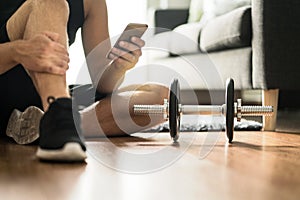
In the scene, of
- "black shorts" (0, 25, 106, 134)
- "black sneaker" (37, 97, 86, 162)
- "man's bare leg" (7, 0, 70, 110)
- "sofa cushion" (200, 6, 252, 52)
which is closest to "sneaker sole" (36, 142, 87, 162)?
"black sneaker" (37, 97, 86, 162)

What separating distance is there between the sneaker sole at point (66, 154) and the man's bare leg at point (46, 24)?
0.10 meters

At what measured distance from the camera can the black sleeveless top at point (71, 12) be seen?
1.39 m

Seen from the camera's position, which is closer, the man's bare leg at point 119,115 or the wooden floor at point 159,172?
the wooden floor at point 159,172

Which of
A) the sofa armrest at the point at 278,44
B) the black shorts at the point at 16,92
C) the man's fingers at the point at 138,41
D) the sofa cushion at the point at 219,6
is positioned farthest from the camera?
the sofa cushion at the point at 219,6

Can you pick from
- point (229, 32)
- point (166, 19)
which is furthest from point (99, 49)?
point (166, 19)

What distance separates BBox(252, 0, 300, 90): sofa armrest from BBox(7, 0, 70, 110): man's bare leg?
0.89 metres

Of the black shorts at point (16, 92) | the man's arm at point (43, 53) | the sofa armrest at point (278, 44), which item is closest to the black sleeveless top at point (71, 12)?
the black shorts at point (16, 92)

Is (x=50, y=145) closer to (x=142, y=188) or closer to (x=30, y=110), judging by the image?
(x=142, y=188)

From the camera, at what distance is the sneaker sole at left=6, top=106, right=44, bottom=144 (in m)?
1.26

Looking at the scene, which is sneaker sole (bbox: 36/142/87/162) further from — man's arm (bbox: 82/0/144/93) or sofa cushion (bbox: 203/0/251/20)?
sofa cushion (bbox: 203/0/251/20)

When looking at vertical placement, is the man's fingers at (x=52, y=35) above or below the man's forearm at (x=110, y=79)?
above

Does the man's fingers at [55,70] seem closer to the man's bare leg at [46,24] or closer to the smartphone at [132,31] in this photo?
the man's bare leg at [46,24]

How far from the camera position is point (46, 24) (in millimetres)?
1094

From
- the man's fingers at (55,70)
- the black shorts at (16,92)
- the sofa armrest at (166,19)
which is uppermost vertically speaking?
the sofa armrest at (166,19)
